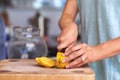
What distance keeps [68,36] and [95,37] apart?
10 centimetres

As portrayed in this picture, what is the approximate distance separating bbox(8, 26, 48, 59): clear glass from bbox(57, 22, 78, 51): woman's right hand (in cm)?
36

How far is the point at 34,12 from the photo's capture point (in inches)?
137

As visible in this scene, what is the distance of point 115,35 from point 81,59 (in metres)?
0.18

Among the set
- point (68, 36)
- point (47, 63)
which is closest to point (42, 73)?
point (47, 63)

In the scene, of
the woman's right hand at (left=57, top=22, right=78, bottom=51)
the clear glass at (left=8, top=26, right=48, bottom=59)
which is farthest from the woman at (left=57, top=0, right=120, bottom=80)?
the clear glass at (left=8, top=26, right=48, bottom=59)

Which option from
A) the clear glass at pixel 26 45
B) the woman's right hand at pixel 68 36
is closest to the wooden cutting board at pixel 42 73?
the woman's right hand at pixel 68 36

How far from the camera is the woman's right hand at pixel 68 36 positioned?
0.93m

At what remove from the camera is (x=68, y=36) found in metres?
0.96

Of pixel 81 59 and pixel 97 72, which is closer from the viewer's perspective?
pixel 81 59

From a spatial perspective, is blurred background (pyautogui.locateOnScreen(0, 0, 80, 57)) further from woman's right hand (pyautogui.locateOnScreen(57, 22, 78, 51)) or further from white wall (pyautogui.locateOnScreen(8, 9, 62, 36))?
woman's right hand (pyautogui.locateOnScreen(57, 22, 78, 51))

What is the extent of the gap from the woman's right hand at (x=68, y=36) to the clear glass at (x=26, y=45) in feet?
1.18

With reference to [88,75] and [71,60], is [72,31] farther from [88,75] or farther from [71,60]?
[88,75]

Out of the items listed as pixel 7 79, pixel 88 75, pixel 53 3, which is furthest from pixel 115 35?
pixel 53 3

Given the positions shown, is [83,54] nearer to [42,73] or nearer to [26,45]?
[42,73]
